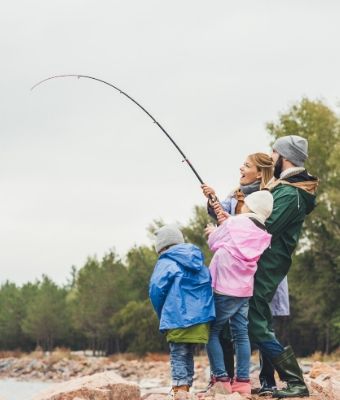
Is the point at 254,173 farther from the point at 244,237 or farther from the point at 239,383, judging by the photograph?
the point at 239,383

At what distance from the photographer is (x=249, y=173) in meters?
6.26

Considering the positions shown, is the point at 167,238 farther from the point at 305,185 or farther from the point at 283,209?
the point at 305,185

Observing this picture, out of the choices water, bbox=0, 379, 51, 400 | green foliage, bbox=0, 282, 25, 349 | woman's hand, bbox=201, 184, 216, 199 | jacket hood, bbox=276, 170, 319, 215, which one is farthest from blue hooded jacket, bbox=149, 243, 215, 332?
green foliage, bbox=0, 282, 25, 349

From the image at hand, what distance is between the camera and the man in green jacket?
589 centimetres

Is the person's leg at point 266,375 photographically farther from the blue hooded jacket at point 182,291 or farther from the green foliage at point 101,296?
the green foliage at point 101,296

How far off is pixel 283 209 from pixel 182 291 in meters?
0.90

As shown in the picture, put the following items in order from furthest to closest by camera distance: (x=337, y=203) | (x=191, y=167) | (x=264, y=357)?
(x=337, y=203)
(x=191, y=167)
(x=264, y=357)

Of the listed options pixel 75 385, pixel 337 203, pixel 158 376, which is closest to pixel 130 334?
pixel 158 376

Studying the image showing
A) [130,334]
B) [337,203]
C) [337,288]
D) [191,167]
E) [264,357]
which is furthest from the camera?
[130,334]

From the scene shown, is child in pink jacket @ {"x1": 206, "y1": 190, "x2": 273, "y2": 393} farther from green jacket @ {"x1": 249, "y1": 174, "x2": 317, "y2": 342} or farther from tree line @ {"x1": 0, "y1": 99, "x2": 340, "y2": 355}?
tree line @ {"x1": 0, "y1": 99, "x2": 340, "y2": 355}

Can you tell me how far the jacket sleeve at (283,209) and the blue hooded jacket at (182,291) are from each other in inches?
21.6

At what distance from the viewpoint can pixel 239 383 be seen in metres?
5.95

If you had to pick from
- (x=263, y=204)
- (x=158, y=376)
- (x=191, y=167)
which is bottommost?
(x=158, y=376)

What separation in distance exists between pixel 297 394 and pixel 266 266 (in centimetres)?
90
